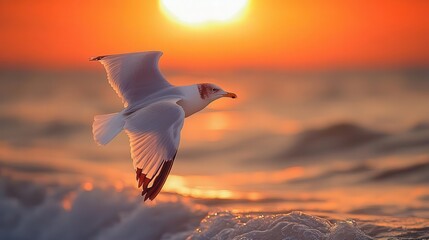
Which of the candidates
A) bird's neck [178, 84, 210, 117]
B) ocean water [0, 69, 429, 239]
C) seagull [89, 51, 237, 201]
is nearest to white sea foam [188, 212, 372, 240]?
ocean water [0, 69, 429, 239]

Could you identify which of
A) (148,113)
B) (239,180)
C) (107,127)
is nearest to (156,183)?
(148,113)

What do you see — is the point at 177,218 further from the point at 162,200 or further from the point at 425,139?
the point at 425,139

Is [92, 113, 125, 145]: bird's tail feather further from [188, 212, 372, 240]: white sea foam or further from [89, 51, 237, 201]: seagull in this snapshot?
[188, 212, 372, 240]: white sea foam

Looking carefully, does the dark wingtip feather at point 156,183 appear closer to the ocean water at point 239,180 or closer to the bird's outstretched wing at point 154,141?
the bird's outstretched wing at point 154,141

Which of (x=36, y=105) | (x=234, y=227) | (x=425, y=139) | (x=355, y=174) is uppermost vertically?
(x=36, y=105)

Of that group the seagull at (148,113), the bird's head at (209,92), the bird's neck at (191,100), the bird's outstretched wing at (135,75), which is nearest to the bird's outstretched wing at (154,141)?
the seagull at (148,113)

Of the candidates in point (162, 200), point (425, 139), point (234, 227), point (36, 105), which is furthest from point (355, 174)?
point (36, 105)

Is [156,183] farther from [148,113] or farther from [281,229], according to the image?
[281,229]
